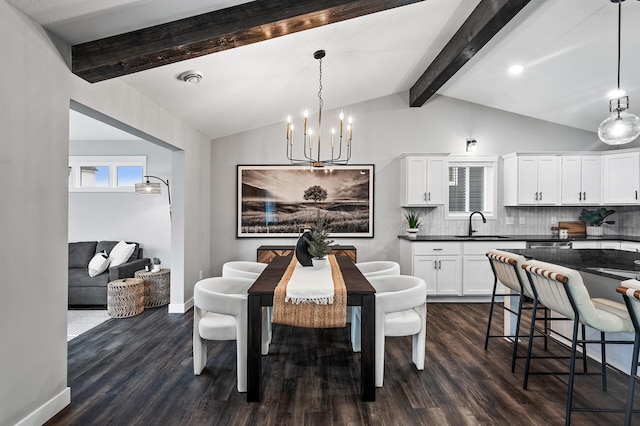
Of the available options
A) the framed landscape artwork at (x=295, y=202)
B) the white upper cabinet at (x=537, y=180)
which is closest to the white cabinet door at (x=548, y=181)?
the white upper cabinet at (x=537, y=180)

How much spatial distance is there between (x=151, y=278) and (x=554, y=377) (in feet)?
15.0

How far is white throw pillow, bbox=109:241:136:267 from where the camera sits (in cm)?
509

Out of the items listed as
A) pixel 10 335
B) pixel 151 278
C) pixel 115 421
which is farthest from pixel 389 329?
pixel 151 278

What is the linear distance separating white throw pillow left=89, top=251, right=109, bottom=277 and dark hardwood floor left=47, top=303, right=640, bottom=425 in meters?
1.33

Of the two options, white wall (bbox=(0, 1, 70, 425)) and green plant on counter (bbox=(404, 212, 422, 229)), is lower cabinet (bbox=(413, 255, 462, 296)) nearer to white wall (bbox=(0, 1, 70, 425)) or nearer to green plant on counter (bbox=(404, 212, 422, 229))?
green plant on counter (bbox=(404, 212, 422, 229))

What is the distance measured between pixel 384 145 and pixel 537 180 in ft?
7.57

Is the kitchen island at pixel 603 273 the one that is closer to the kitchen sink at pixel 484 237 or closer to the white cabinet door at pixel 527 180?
the kitchen sink at pixel 484 237

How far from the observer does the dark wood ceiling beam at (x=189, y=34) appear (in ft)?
7.90

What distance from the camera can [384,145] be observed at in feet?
18.3

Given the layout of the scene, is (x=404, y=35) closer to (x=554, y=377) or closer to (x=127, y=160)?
(x=554, y=377)

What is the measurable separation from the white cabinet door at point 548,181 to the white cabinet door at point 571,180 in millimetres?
88

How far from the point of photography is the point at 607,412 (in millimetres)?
2252

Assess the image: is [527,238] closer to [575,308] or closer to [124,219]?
[575,308]

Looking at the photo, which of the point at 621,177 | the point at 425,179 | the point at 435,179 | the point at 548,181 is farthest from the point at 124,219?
the point at 621,177
